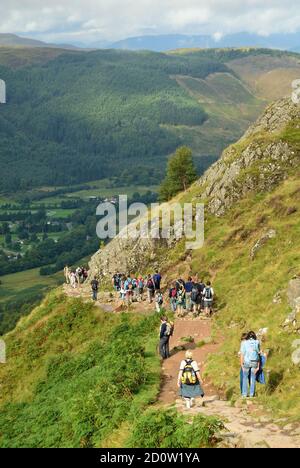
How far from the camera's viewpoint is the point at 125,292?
4222 centimetres

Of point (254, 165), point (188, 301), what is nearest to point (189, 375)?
point (188, 301)

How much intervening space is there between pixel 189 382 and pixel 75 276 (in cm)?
3151

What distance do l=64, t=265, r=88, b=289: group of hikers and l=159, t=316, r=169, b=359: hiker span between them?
22788 millimetres

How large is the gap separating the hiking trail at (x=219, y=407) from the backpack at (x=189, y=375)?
3.28 feet

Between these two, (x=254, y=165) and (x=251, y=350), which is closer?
(x=251, y=350)

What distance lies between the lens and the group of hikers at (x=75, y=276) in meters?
51.4

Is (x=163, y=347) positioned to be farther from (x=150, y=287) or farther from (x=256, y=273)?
(x=150, y=287)

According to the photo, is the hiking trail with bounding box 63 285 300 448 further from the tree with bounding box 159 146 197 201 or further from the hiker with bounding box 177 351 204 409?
the tree with bounding box 159 146 197 201

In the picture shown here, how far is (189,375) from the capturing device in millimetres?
21734
